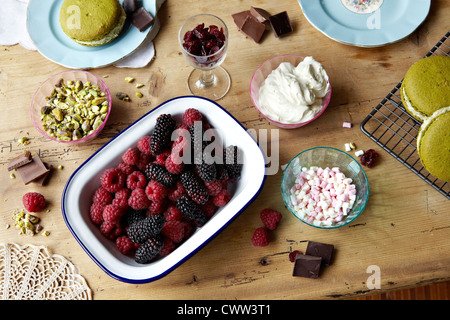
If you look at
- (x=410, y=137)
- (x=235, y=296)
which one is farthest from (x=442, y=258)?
(x=235, y=296)

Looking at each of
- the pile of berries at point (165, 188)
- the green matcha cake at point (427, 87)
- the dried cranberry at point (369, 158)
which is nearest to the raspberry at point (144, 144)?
the pile of berries at point (165, 188)

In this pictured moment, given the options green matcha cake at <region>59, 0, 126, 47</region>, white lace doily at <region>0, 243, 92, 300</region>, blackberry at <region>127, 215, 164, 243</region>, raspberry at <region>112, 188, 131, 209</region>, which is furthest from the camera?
green matcha cake at <region>59, 0, 126, 47</region>

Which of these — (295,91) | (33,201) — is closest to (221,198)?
(295,91)

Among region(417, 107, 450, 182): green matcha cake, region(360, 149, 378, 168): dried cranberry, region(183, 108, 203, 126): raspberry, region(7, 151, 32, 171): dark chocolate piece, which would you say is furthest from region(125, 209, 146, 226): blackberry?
region(417, 107, 450, 182): green matcha cake

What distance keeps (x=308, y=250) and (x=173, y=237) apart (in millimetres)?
494

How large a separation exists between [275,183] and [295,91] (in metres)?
0.35

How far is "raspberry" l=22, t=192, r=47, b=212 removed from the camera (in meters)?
1.44

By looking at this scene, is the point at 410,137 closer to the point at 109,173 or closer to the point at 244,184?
the point at 244,184

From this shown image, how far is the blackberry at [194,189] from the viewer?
1.27m

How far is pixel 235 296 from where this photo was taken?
1.41m

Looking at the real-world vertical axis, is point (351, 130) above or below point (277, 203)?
above

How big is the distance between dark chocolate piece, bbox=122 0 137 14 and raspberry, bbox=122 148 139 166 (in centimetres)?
64

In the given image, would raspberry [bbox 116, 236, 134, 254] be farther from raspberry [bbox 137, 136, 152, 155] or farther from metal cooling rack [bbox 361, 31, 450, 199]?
metal cooling rack [bbox 361, 31, 450, 199]

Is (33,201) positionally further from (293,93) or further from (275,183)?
(293,93)
